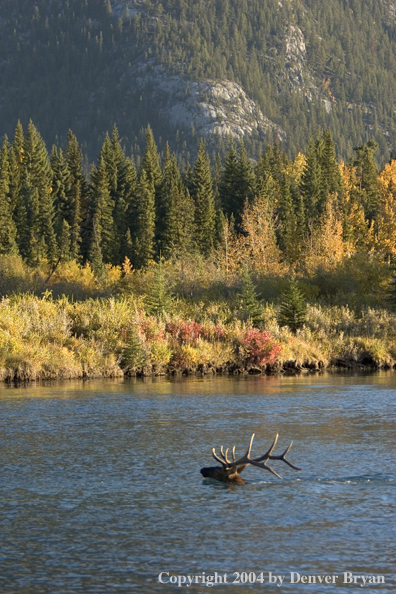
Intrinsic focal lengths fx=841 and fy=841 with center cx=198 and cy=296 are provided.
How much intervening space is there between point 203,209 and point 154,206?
7.17 metres

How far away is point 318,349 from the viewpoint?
4166cm

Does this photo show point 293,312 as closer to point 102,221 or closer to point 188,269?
point 188,269

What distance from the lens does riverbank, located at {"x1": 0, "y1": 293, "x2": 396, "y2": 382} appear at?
36750mm

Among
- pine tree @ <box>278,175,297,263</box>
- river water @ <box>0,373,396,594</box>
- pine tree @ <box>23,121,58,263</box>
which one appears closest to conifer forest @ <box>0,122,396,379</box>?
pine tree @ <box>23,121,58,263</box>

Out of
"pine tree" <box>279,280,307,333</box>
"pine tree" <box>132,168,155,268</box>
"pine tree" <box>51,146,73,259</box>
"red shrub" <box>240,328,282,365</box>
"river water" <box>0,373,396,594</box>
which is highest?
"pine tree" <box>51,146,73,259</box>

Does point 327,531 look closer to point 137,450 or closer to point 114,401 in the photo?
point 137,450

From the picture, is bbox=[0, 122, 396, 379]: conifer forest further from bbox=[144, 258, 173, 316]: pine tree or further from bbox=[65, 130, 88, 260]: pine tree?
bbox=[65, 130, 88, 260]: pine tree

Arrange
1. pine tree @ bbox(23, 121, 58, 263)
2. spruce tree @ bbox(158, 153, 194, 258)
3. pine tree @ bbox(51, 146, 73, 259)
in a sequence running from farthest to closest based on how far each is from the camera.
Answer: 1. pine tree @ bbox(51, 146, 73, 259)
2. spruce tree @ bbox(158, 153, 194, 258)
3. pine tree @ bbox(23, 121, 58, 263)

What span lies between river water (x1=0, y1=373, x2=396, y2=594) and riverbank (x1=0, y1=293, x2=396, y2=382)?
31.3 feet

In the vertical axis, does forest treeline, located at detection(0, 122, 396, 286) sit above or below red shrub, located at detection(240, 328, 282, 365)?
above

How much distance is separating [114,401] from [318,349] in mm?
15892

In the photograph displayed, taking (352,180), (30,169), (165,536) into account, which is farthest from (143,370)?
(352,180)

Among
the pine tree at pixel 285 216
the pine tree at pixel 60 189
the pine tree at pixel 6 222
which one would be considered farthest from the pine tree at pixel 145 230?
the pine tree at pixel 285 216

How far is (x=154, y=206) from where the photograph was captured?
372 feet
